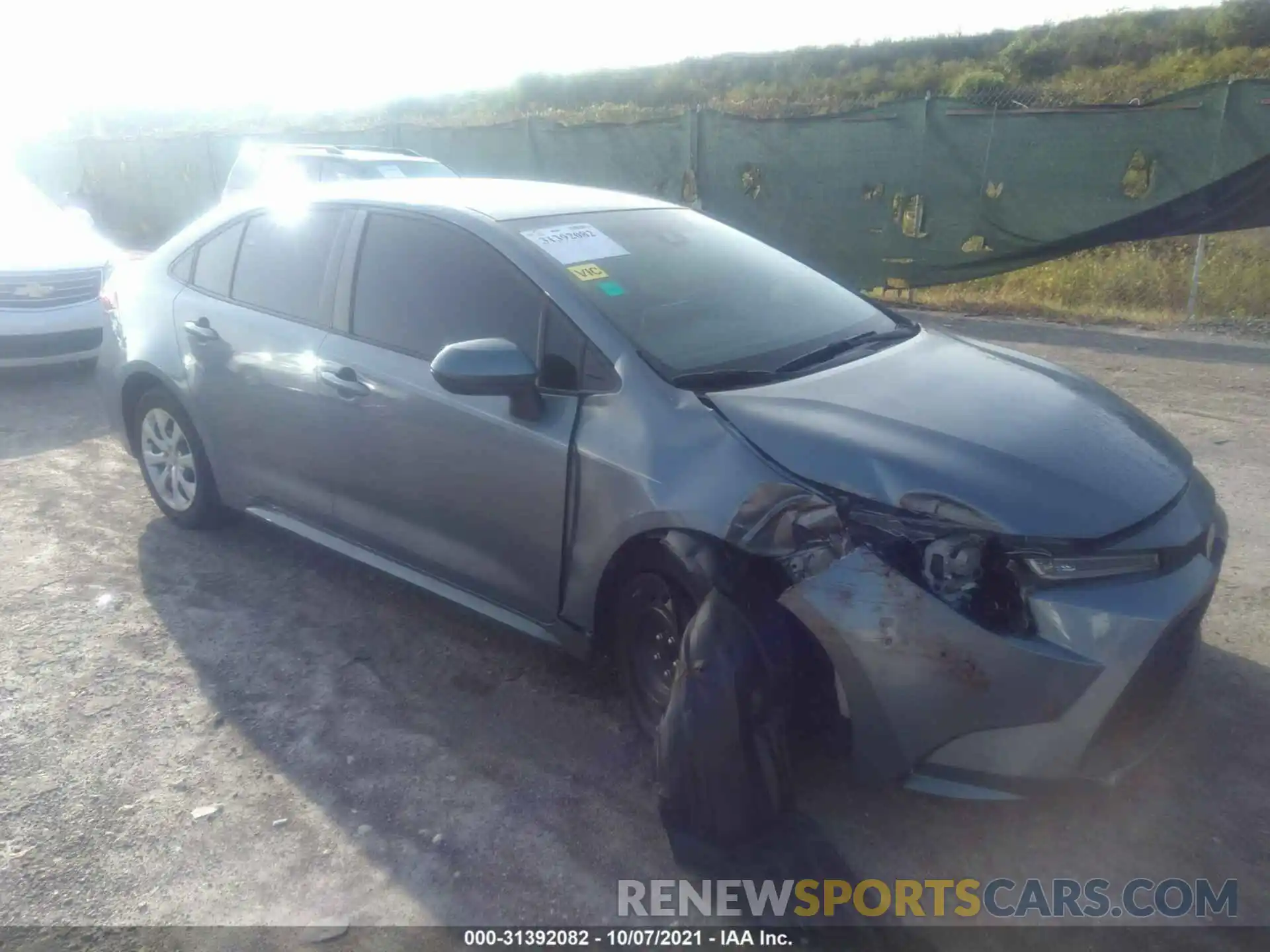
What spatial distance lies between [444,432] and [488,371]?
450mm

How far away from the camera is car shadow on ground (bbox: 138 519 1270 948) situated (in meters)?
2.85

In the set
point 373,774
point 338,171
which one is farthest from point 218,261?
point 338,171

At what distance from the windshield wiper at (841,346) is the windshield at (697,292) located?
24 millimetres

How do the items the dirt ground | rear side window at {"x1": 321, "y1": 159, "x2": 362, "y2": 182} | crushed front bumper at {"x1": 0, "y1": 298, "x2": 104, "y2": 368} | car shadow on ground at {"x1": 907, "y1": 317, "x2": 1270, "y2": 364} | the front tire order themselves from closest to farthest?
the dirt ground < the front tire < crushed front bumper at {"x1": 0, "y1": 298, "x2": 104, "y2": 368} < car shadow on ground at {"x1": 907, "y1": 317, "x2": 1270, "y2": 364} < rear side window at {"x1": 321, "y1": 159, "x2": 362, "y2": 182}

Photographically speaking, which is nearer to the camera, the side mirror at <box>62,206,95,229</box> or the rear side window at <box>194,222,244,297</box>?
the rear side window at <box>194,222,244,297</box>

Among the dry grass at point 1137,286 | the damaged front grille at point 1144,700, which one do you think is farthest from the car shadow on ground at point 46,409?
the dry grass at point 1137,286

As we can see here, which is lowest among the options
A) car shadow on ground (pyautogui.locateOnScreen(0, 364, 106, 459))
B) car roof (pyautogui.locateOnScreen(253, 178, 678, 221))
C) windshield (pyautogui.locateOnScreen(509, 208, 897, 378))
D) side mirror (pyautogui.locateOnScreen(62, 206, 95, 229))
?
car shadow on ground (pyautogui.locateOnScreen(0, 364, 106, 459))

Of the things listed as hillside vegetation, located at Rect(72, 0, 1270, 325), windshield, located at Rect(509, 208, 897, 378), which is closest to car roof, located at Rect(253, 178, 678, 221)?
windshield, located at Rect(509, 208, 897, 378)

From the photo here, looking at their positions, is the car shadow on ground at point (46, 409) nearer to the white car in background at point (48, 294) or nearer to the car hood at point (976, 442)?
the white car in background at point (48, 294)

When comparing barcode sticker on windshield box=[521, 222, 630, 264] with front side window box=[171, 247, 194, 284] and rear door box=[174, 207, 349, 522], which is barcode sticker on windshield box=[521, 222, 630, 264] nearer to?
rear door box=[174, 207, 349, 522]

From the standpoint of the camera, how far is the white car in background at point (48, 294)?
7.86 metres

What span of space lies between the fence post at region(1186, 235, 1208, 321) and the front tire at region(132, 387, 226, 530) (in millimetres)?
8943

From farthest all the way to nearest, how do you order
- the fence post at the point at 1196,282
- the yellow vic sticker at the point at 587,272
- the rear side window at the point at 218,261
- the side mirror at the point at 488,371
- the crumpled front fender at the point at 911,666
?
the fence post at the point at 1196,282
the rear side window at the point at 218,261
the yellow vic sticker at the point at 587,272
the side mirror at the point at 488,371
the crumpled front fender at the point at 911,666

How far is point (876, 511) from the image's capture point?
2734 mm
